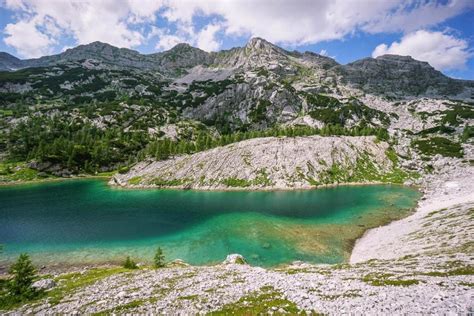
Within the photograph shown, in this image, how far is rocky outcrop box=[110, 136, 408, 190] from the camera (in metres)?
119

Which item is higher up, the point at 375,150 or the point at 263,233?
the point at 375,150

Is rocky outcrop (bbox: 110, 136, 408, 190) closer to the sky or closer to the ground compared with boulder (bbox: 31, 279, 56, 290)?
closer to the sky

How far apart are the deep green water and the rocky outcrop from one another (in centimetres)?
1042

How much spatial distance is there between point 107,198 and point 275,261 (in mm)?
84078

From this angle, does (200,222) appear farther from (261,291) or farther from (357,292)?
(357,292)

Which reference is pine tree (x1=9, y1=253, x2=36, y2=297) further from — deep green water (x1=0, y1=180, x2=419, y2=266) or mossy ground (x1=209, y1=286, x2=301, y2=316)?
deep green water (x1=0, y1=180, x2=419, y2=266)

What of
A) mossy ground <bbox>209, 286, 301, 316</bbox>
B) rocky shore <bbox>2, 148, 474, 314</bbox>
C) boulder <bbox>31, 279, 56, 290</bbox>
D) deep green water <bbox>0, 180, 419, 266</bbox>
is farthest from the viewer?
deep green water <bbox>0, 180, 419, 266</bbox>

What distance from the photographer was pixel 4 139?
188 m

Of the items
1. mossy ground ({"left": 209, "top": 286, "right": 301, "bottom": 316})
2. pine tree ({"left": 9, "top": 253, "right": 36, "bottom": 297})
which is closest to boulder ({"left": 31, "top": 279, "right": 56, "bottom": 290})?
pine tree ({"left": 9, "top": 253, "right": 36, "bottom": 297})

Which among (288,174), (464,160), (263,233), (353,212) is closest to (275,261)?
(263,233)

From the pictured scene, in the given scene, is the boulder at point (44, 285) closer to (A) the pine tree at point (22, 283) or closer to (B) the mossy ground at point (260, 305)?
(A) the pine tree at point (22, 283)

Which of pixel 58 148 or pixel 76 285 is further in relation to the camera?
pixel 58 148

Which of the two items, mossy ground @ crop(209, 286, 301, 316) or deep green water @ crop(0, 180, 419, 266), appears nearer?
mossy ground @ crop(209, 286, 301, 316)

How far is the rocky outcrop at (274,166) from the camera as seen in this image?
119m
